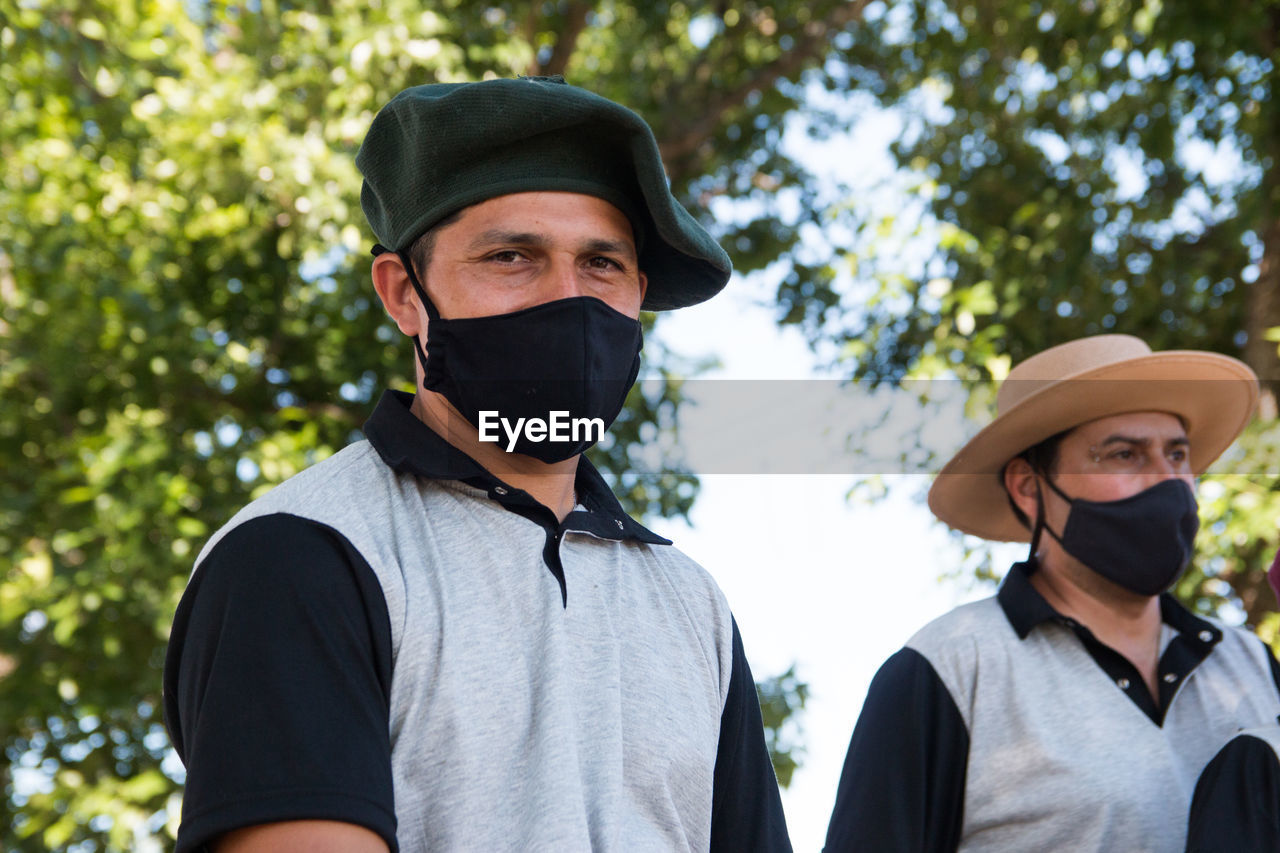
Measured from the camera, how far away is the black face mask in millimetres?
2930

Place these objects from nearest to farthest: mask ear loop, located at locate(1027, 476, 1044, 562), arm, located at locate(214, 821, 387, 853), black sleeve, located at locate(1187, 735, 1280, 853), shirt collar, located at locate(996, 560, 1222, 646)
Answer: arm, located at locate(214, 821, 387, 853)
black sleeve, located at locate(1187, 735, 1280, 853)
shirt collar, located at locate(996, 560, 1222, 646)
mask ear loop, located at locate(1027, 476, 1044, 562)

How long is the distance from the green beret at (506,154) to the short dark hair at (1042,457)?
1632mm

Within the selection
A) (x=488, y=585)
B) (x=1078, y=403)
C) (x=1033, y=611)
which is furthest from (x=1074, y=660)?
(x=488, y=585)

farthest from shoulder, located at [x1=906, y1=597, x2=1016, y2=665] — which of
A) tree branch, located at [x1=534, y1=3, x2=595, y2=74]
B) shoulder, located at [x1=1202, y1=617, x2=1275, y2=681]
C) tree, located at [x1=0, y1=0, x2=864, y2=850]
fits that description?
tree branch, located at [x1=534, y1=3, x2=595, y2=74]

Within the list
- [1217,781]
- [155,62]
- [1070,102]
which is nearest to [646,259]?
[1217,781]

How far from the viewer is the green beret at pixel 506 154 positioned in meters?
1.73

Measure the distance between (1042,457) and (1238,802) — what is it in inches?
41.6

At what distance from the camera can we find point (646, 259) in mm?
1997

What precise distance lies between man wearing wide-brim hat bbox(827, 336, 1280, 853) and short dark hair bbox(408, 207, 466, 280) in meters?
1.47

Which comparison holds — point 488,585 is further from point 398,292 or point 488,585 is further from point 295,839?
point 398,292

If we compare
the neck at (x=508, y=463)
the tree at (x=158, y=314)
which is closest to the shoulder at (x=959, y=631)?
the neck at (x=508, y=463)

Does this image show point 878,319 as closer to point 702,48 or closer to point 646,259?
point 702,48

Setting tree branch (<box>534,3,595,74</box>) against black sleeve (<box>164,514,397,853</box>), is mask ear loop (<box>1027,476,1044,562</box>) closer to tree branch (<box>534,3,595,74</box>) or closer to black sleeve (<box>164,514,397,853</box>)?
black sleeve (<box>164,514,397,853</box>)

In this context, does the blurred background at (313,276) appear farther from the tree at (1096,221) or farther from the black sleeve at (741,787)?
the black sleeve at (741,787)
